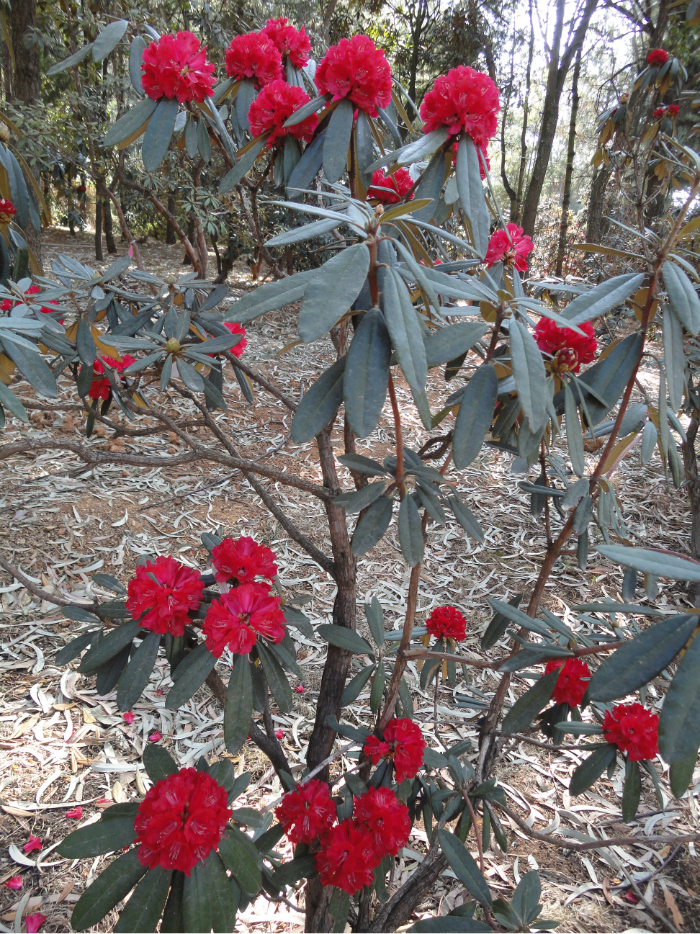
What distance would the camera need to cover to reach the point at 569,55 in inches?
204

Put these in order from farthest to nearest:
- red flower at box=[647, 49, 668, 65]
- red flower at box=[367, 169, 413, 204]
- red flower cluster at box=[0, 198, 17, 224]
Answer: red flower at box=[647, 49, 668, 65], red flower cluster at box=[0, 198, 17, 224], red flower at box=[367, 169, 413, 204]

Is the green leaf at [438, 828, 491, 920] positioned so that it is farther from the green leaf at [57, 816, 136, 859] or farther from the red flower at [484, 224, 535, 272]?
the red flower at [484, 224, 535, 272]

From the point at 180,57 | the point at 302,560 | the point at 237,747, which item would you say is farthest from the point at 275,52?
the point at 302,560

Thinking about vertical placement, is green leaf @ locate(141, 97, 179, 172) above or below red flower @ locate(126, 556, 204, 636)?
above

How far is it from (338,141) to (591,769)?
90 centimetres

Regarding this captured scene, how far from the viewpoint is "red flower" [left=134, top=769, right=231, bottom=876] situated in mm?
569

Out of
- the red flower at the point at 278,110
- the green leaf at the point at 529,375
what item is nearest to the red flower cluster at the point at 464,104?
the red flower at the point at 278,110

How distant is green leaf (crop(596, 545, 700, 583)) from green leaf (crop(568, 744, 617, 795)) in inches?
18.0

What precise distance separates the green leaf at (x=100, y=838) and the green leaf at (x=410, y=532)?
1.47 ft

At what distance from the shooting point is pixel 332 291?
1.44ft

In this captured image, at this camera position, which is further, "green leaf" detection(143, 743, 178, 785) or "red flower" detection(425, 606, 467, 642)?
"red flower" detection(425, 606, 467, 642)

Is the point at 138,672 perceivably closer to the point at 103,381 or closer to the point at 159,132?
the point at 103,381

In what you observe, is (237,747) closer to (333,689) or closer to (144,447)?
(333,689)

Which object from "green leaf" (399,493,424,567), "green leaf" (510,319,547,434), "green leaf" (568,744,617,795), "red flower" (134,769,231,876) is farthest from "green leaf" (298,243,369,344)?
"green leaf" (568,744,617,795)
